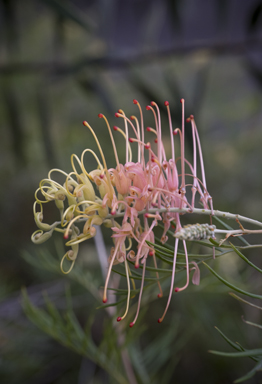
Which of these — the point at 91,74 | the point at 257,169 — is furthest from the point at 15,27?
the point at 257,169

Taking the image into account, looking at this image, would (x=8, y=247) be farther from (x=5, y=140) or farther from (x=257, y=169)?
(x=257, y=169)

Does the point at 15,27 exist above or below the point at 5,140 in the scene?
above

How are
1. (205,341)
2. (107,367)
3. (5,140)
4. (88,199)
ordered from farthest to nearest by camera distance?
(5,140)
(205,341)
(107,367)
(88,199)

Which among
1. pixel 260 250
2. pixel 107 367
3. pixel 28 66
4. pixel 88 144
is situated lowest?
pixel 260 250

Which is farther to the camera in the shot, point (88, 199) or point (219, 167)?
point (219, 167)

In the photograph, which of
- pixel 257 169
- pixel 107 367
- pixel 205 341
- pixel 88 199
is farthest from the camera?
pixel 257 169

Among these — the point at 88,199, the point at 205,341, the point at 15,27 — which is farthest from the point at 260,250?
the point at 15,27
